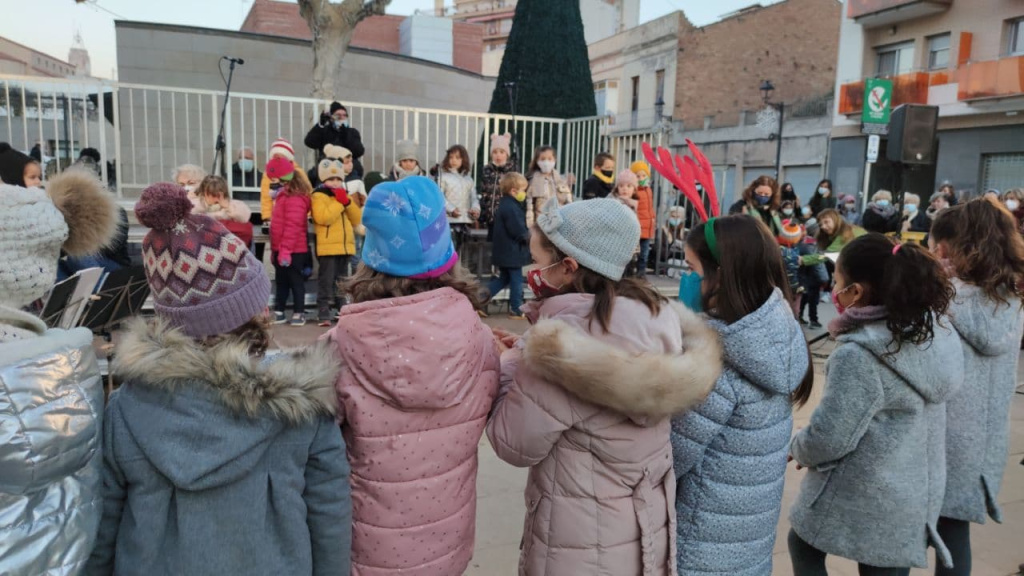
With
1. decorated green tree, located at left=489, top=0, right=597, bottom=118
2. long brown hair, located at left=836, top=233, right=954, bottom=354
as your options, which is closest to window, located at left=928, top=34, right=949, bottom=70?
decorated green tree, located at left=489, top=0, right=597, bottom=118

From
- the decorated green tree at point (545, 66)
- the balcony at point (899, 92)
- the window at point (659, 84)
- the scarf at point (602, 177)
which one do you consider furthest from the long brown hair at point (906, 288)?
the window at point (659, 84)

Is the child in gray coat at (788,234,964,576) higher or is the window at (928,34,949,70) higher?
the window at (928,34,949,70)

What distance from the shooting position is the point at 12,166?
5836mm

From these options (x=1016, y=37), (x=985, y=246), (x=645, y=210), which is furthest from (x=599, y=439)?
(x=1016, y=37)

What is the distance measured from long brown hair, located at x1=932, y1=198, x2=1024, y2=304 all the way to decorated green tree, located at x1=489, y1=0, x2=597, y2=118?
11.8 meters

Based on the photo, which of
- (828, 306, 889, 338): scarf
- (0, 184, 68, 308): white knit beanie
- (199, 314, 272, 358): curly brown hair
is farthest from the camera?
(828, 306, 889, 338): scarf

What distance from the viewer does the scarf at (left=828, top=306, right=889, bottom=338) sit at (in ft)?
7.18

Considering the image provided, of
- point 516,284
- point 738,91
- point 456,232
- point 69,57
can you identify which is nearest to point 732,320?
point 516,284

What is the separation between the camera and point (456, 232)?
8453mm

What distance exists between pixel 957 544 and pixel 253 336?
261cm

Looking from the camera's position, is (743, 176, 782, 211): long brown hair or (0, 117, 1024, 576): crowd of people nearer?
(0, 117, 1024, 576): crowd of people

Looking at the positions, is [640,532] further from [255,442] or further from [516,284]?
[516,284]

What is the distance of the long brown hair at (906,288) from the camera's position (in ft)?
6.98

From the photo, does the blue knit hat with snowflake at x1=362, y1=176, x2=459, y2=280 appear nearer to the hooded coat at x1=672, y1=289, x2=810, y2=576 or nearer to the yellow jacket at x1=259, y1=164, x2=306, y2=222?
the hooded coat at x1=672, y1=289, x2=810, y2=576
